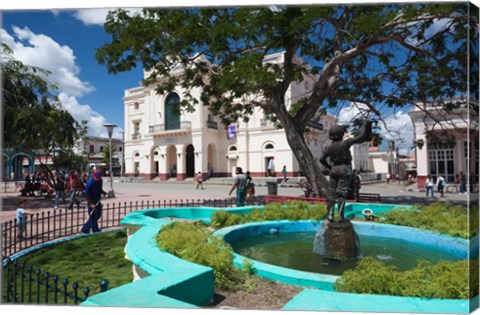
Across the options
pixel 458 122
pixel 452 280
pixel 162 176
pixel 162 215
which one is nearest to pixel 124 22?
pixel 162 215

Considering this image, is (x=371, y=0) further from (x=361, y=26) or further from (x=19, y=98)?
(x=19, y=98)

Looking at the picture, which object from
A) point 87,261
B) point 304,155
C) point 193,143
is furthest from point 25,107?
point 193,143

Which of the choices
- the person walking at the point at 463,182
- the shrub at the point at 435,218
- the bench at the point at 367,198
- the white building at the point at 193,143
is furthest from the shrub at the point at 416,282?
the white building at the point at 193,143

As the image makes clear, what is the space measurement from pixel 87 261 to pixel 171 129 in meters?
28.5

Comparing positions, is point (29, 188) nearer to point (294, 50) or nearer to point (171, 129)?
point (294, 50)

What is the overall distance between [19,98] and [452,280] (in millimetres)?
8148

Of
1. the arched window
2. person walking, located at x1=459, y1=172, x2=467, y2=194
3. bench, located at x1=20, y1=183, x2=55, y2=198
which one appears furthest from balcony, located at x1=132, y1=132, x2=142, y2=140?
person walking, located at x1=459, y1=172, x2=467, y2=194

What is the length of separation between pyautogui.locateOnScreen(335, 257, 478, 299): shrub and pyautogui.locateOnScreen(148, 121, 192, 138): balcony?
96.2 ft

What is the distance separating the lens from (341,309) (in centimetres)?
232

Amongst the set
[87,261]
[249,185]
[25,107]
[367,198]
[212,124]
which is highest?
[212,124]

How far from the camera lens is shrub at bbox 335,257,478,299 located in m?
2.58

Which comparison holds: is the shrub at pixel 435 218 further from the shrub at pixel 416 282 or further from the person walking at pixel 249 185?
the person walking at pixel 249 185

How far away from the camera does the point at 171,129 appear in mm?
32375

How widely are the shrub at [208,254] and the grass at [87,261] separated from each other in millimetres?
756
